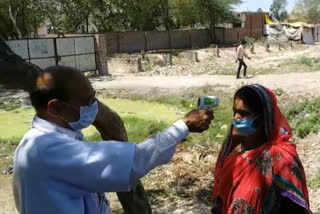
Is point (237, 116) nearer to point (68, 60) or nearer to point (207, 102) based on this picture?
point (207, 102)

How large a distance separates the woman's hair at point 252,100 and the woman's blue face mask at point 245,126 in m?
0.06

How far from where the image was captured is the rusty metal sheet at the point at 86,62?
19.2 m

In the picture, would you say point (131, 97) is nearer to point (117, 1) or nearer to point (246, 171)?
point (246, 171)

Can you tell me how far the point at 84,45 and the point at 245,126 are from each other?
1734 centimetres

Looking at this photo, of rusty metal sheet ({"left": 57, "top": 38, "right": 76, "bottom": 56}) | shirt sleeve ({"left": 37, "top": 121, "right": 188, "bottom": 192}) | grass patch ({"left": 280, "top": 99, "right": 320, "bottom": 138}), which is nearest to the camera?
shirt sleeve ({"left": 37, "top": 121, "right": 188, "bottom": 192})

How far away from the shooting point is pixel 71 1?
26.3 meters

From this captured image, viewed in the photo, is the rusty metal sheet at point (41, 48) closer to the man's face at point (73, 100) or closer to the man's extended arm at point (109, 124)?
the man's extended arm at point (109, 124)

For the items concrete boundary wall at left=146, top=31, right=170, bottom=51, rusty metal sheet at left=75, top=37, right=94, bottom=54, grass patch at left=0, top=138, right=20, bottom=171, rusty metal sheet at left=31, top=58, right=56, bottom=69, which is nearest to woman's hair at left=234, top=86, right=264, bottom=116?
grass patch at left=0, top=138, right=20, bottom=171

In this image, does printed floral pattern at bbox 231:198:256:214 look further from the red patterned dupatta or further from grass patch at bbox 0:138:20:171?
grass patch at bbox 0:138:20:171

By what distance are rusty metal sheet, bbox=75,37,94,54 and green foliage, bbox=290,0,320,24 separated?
49.1 metres

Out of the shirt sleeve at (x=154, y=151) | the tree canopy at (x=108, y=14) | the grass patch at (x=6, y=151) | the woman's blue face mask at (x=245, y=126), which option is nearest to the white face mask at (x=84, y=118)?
the shirt sleeve at (x=154, y=151)

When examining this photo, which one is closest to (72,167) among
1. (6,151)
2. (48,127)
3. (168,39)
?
(48,127)

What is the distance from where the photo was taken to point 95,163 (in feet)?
5.20

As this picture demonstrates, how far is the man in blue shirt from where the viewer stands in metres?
1.60
